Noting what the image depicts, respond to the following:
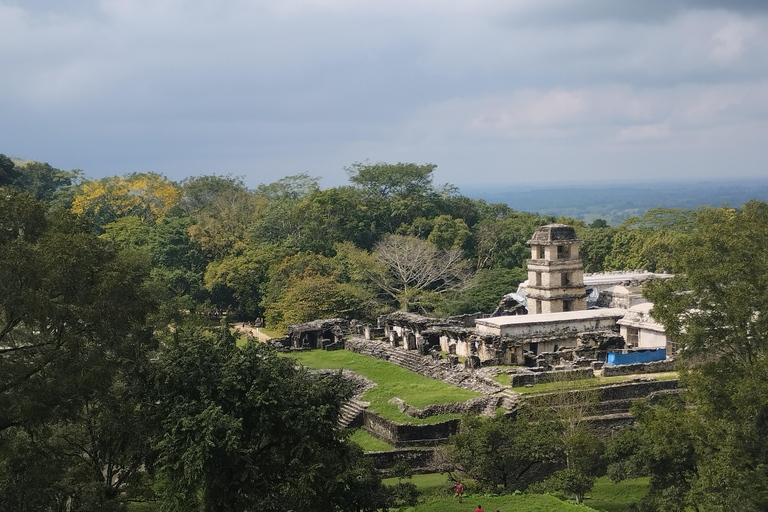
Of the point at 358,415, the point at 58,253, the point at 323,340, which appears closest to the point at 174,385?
the point at 58,253

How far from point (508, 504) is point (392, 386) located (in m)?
11.5

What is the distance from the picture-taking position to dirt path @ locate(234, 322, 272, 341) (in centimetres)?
4659

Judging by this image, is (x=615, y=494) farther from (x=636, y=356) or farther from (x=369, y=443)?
(x=636, y=356)

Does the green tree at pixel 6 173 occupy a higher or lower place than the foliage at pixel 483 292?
higher

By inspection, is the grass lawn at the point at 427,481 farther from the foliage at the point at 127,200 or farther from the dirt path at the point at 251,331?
the foliage at the point at 127,200

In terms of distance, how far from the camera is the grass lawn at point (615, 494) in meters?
25.0

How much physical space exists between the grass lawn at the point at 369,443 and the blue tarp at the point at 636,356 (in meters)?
9.51

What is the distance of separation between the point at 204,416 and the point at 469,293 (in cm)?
3358

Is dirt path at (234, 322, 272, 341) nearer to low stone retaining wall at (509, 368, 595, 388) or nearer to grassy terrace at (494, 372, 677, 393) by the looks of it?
grassy terrace at (494, 372, 677, 393)

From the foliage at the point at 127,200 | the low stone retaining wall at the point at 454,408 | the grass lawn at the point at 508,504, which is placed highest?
the foliage at the point at 127,200

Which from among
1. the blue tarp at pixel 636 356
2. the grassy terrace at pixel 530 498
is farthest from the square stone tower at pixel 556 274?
the grassy terrace at pixel 530 498

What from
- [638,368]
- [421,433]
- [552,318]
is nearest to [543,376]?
[638,368]

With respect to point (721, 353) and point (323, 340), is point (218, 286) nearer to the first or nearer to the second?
point (323, 340)

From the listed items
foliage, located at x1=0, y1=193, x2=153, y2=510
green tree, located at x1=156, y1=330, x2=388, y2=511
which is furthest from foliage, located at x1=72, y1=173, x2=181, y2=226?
green tree, located at x1=156, y1=330, x2=388, y2=511
